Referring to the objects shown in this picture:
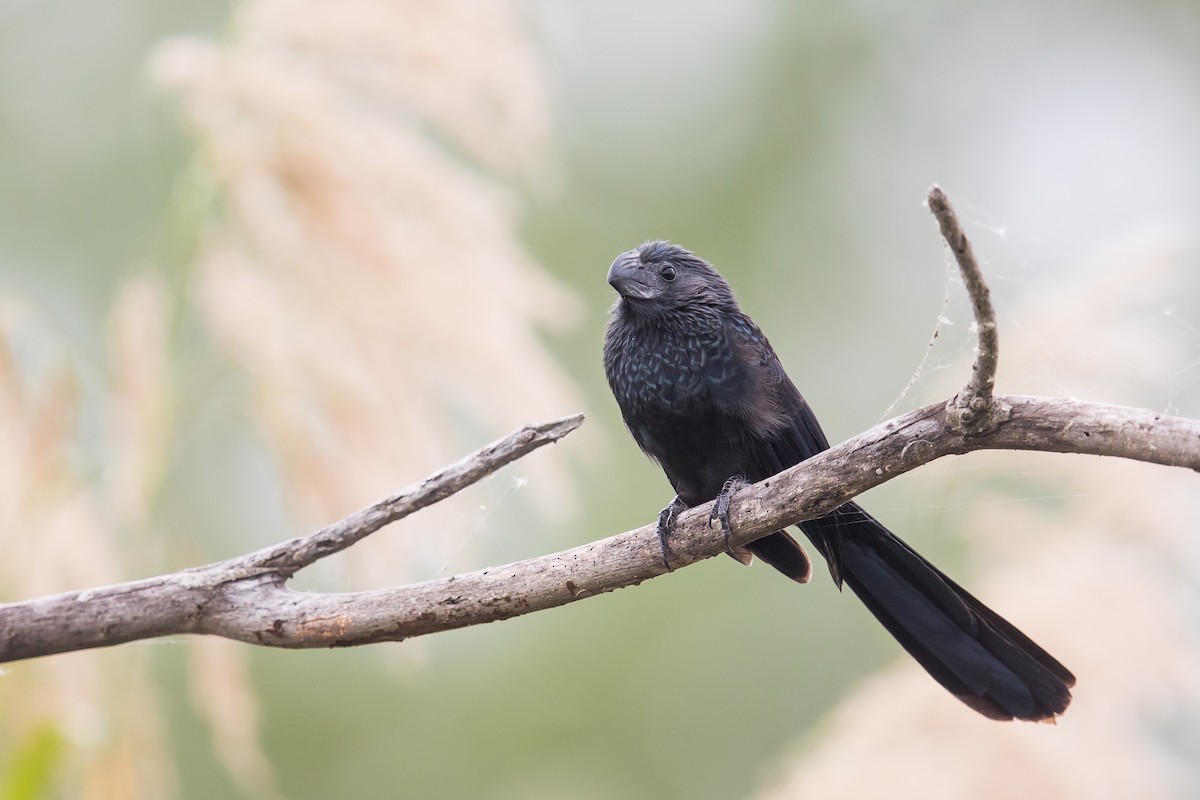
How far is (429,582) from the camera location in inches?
69.1

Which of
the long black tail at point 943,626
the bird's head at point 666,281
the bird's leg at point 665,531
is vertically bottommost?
the long black tail at point 943,626

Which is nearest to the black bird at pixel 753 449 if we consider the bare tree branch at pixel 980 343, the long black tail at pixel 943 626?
the long black tail at pixel 943 626

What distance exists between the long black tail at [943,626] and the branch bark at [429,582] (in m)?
0.38

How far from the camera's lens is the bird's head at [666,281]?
8.14 feet

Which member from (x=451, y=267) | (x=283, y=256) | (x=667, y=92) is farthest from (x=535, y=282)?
(x=667, y=92)

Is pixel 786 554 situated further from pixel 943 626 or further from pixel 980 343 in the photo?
pixel 980 343

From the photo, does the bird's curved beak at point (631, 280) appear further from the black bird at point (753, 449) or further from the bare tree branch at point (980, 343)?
the bare tree branch at point (980, 343)

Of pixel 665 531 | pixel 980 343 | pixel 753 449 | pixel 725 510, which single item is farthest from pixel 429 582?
pixel 980 343

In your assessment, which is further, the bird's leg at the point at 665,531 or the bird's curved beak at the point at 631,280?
the bird's curved beak at the point at 631,280

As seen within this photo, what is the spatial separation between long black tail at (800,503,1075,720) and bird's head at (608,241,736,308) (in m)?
0.61

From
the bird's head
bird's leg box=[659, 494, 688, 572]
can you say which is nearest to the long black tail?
bird's leg box=[659, 494, 688, 572]

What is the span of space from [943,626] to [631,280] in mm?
1003

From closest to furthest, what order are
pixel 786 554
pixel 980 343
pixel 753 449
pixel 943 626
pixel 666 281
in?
pixel 980 343, pixel 943 626, pixel 753 449, pixel 786 554, pixel 666 281

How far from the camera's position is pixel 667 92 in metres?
7.32
